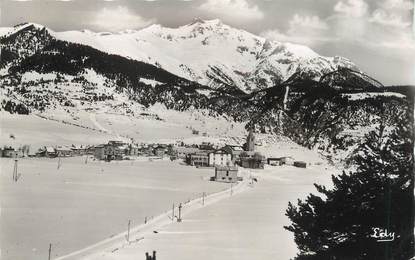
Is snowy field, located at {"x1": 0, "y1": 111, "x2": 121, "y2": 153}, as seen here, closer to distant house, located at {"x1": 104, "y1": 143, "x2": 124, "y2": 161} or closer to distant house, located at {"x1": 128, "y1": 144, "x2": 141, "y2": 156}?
distant house, located at {"x1": 104, "y1": 143, "x2": 124, "y2": 161}

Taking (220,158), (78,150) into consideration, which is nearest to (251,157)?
(220,158)

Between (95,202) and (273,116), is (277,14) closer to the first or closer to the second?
(95,202)

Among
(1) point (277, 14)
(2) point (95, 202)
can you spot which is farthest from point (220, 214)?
(1) point (277, 14)

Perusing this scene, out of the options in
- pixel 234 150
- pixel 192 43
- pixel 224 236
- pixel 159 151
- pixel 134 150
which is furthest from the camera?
pixel 234 150

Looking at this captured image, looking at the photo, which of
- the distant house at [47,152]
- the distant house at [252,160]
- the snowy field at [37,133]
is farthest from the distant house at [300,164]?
the distant house at [47,152]

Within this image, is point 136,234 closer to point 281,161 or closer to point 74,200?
point 74,200

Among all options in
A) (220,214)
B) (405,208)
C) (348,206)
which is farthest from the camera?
(220,214)
